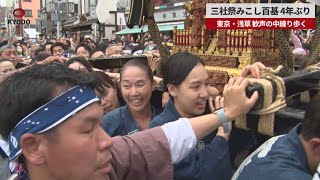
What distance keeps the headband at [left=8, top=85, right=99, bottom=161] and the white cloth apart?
43 centimetres

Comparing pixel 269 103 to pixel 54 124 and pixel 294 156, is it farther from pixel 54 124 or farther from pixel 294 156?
pixel 54 124

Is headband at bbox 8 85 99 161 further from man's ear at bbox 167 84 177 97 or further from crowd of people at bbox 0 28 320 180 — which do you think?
man's ear at bbox 167 84 177 97

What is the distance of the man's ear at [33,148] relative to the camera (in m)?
1.02

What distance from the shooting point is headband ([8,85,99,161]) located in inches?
39.6

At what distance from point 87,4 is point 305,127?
81.8 feet

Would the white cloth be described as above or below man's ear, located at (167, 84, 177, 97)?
below

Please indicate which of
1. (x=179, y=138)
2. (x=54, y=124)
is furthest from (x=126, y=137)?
(x=54, y=124)

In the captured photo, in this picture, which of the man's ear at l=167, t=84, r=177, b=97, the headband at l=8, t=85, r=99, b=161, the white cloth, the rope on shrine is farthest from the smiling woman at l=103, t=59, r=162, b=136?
the headband at l=8, t=85, r=99, b=161

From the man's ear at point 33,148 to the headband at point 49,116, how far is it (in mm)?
16

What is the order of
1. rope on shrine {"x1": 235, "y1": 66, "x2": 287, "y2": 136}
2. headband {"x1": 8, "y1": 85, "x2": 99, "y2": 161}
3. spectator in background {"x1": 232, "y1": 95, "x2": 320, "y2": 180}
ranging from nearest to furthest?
headband {"x1": 8, "y1": 85, "x2": 99, "y2": 161} < spectator in background {"x1": 232, "y1": 95, "x2": 320, "y2": 180} < rope on shrine {"x1": 235, "y1": 66, "x2": 287, "y2": 136}

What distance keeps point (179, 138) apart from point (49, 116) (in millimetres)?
544

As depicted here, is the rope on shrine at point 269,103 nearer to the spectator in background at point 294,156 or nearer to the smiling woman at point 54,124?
the spectator in background at point 294,156

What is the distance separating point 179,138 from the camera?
54.1 inches

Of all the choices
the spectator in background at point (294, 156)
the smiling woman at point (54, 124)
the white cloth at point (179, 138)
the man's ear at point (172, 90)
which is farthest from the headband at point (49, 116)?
the man's ear at point (172, 90)
